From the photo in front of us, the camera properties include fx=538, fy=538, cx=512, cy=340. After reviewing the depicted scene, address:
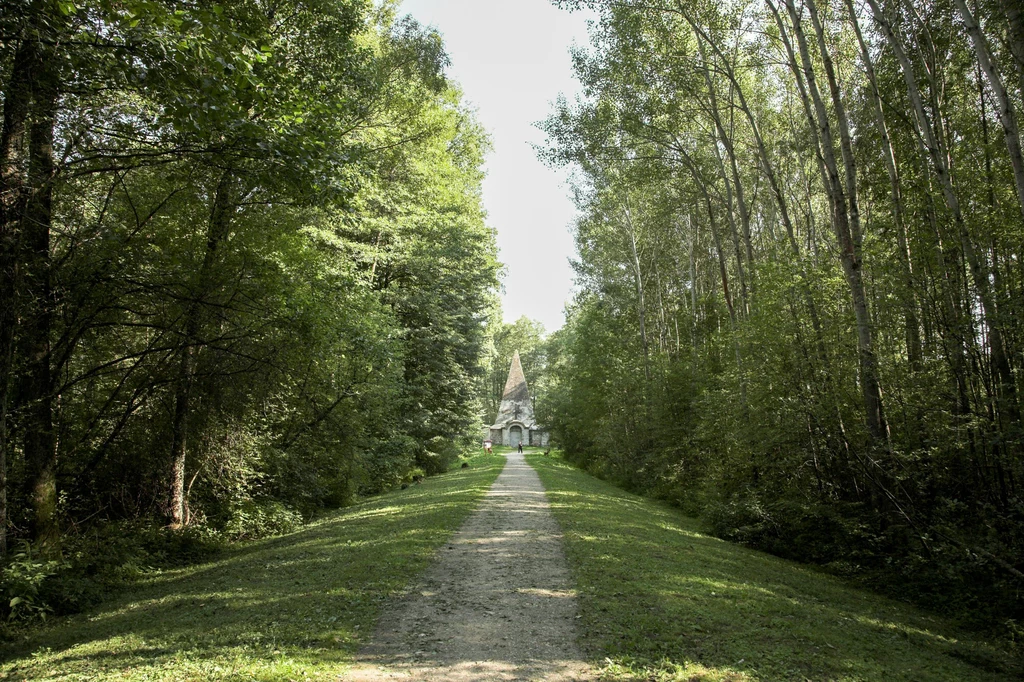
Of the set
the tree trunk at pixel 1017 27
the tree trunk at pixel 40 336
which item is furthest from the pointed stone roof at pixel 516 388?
the tree trunk at pixel 1017 27

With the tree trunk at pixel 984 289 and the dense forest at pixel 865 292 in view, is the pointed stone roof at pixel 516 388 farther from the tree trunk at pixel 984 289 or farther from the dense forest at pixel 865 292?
the tree trunk at pixel 984 289

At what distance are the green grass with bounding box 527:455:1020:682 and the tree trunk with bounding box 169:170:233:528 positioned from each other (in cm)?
689

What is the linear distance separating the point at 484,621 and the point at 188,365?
23.4ft

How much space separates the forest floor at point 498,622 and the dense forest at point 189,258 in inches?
82.4

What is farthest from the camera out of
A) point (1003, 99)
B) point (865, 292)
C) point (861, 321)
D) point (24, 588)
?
point (865, 292)

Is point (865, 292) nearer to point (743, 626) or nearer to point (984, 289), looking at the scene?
point (984, 289)

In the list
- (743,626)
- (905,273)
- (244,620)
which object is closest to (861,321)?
(905,273)

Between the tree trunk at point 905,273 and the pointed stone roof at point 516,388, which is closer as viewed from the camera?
the tree trunk at point 905,273

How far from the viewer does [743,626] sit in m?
5.19

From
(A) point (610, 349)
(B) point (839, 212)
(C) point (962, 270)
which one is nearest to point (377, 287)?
(A) point (610, 349)

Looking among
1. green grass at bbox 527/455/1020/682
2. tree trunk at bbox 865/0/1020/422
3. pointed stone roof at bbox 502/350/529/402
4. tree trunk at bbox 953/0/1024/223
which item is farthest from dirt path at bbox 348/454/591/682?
pointed stone roof at bbox 502/350/529/402

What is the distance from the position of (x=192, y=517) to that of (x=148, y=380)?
289 centimetres

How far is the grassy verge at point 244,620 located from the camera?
13.7 feet

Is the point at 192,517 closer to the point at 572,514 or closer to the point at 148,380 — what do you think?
the point at 148,380
